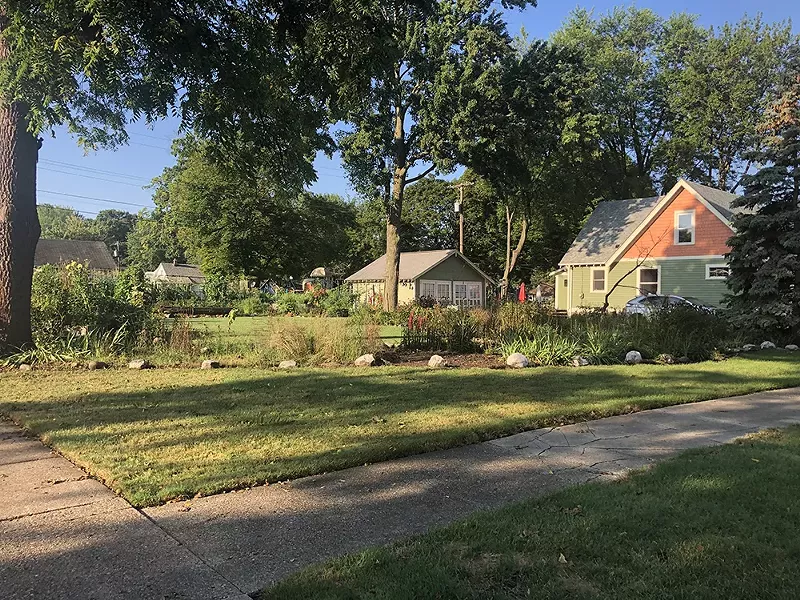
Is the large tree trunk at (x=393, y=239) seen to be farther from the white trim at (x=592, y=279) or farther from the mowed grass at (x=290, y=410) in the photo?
the mowed grass at (x=290, y=410)

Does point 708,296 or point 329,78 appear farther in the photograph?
point 708,296

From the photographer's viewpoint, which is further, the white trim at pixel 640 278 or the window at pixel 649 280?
the window at pixel 649 280

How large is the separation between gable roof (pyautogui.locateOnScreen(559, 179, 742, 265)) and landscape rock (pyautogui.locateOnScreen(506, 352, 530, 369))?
19387mm

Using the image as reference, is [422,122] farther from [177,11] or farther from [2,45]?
[177,11]

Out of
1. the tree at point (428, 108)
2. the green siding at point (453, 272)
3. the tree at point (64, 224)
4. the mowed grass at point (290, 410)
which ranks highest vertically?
the tree at point (64, 224)

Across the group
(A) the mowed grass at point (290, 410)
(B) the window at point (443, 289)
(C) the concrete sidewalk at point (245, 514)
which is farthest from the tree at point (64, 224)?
(C) the concrete sidewalk at point (245, 514)

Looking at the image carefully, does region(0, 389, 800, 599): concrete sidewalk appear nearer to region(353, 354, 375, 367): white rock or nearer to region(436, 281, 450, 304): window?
region(353, 354, 375, 367): white rock

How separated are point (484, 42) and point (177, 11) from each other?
20.6m

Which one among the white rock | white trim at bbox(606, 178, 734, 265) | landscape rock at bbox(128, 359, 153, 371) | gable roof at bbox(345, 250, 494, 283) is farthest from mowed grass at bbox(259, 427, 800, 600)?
gable roof at bbox(345, 250, 494, 283)

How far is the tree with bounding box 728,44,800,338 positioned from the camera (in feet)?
49.9

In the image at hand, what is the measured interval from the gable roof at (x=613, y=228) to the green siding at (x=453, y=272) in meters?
9.67

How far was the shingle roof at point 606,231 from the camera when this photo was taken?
31.2 meters

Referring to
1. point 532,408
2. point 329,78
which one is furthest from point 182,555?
point 329,78

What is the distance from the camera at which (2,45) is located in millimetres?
9906
